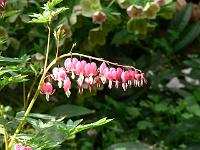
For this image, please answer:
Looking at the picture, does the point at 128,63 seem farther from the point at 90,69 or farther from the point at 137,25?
the point at 90,69

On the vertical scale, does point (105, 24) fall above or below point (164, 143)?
above

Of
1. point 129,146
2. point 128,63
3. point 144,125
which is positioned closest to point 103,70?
point 129,146

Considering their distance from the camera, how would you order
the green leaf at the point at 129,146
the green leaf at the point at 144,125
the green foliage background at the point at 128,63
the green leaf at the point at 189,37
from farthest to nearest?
the green leaf at the point at 189,37
the green leaf at the point at 144,125
the green leaf at the point at 129,146
the green foliage background at the point at 128,63

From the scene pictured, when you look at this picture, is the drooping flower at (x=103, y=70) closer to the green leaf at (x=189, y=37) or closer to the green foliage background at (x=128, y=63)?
the green foliage background at (x=128, y=63)

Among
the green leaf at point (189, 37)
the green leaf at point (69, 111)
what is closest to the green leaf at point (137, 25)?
the green leaf at point (69, 111)

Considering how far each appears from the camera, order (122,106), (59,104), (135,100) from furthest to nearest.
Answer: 1. (135,100)
2. (122,106)
3. (59,104)

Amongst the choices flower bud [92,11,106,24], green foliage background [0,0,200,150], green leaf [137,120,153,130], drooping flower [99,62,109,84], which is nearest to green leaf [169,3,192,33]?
green foliage background [0,0,200,150]

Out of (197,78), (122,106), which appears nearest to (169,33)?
(197,78)

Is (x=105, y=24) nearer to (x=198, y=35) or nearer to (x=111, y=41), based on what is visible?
(x=111, y=41)
